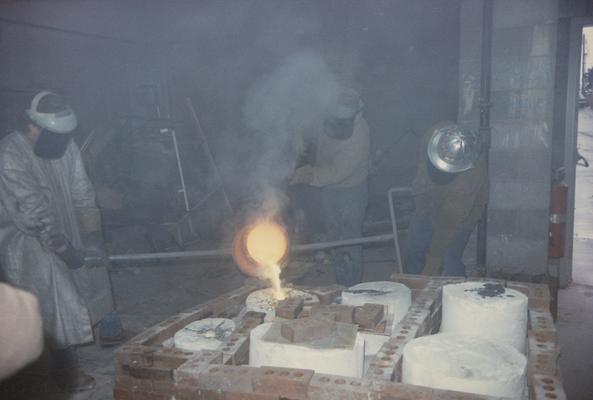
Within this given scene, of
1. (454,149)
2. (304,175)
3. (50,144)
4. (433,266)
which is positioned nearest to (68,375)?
(50,144)

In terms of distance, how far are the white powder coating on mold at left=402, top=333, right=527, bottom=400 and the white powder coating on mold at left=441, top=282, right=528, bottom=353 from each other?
0.74ft

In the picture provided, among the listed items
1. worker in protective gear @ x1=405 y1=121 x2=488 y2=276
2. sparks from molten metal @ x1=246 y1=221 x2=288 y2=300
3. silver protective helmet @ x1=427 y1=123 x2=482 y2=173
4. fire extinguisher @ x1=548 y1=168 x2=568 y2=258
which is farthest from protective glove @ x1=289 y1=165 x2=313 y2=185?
fire extinguisher @ x1=548 y1=168 x2=568 y2=258

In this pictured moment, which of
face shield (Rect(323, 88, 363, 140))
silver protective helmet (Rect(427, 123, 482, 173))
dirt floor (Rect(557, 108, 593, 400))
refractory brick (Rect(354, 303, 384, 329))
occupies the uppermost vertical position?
face shield (Rect(323, 88, 363, 140))

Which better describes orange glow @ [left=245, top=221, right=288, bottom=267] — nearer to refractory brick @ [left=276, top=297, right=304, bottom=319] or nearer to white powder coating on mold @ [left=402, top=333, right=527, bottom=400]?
refractory brick @ [left=276, top=297, right=304, bottom=319]

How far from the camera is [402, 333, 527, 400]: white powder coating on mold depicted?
67.8 inches

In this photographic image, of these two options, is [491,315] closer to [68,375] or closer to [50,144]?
[68,375]

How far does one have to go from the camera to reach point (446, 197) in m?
4.16

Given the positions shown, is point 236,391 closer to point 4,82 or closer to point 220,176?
point 220,176

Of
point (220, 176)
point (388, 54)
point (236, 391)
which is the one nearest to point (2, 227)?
point (236, 391)

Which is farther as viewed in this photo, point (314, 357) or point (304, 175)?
point (304, 175)

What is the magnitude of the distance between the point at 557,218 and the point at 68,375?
188 inches

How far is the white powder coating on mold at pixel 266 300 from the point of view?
261 cm

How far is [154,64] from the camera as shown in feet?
33.6

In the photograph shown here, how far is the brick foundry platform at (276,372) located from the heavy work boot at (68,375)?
1673 millimetres
